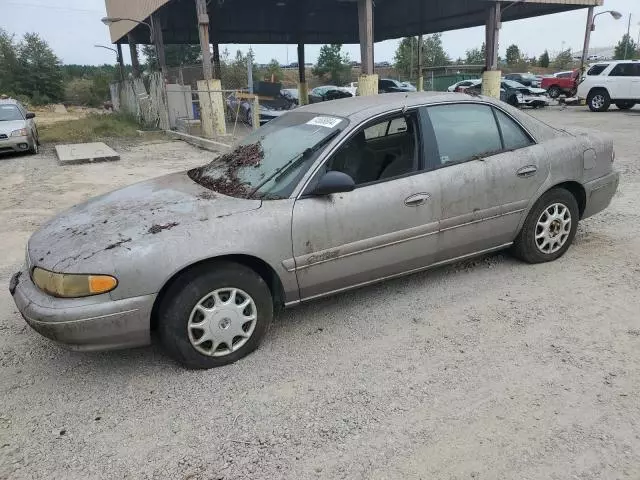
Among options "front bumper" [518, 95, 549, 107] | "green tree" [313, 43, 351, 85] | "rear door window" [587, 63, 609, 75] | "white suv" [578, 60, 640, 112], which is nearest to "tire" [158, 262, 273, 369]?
"white suv" [578, 60, 640, 112]

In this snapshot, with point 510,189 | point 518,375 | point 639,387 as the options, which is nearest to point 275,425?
point 518,375

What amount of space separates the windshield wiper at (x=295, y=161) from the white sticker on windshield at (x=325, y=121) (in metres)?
0.13

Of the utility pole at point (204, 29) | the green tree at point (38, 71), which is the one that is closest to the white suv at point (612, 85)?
the utility pole at point (204, 29)

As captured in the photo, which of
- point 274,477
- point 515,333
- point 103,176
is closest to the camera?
point 274,477

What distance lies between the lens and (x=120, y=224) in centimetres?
Answer: 314

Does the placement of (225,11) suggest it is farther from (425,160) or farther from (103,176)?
(425,160)

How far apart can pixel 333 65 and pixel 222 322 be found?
53095 mm

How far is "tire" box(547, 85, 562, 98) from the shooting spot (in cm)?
2810

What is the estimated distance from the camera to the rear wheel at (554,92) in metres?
28.1

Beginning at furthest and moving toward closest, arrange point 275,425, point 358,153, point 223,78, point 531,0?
point 223,78 → point 531,0 → point 358,153 → point 275,425

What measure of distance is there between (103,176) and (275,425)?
8.97m

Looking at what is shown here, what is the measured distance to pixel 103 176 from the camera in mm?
10219

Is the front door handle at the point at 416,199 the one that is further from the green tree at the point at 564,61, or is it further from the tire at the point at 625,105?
the green tree at the point at 564,61

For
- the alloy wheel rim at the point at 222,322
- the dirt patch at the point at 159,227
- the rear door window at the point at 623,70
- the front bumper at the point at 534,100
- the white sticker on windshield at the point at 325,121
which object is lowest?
the alloy wheel rim at the point at 222,322
